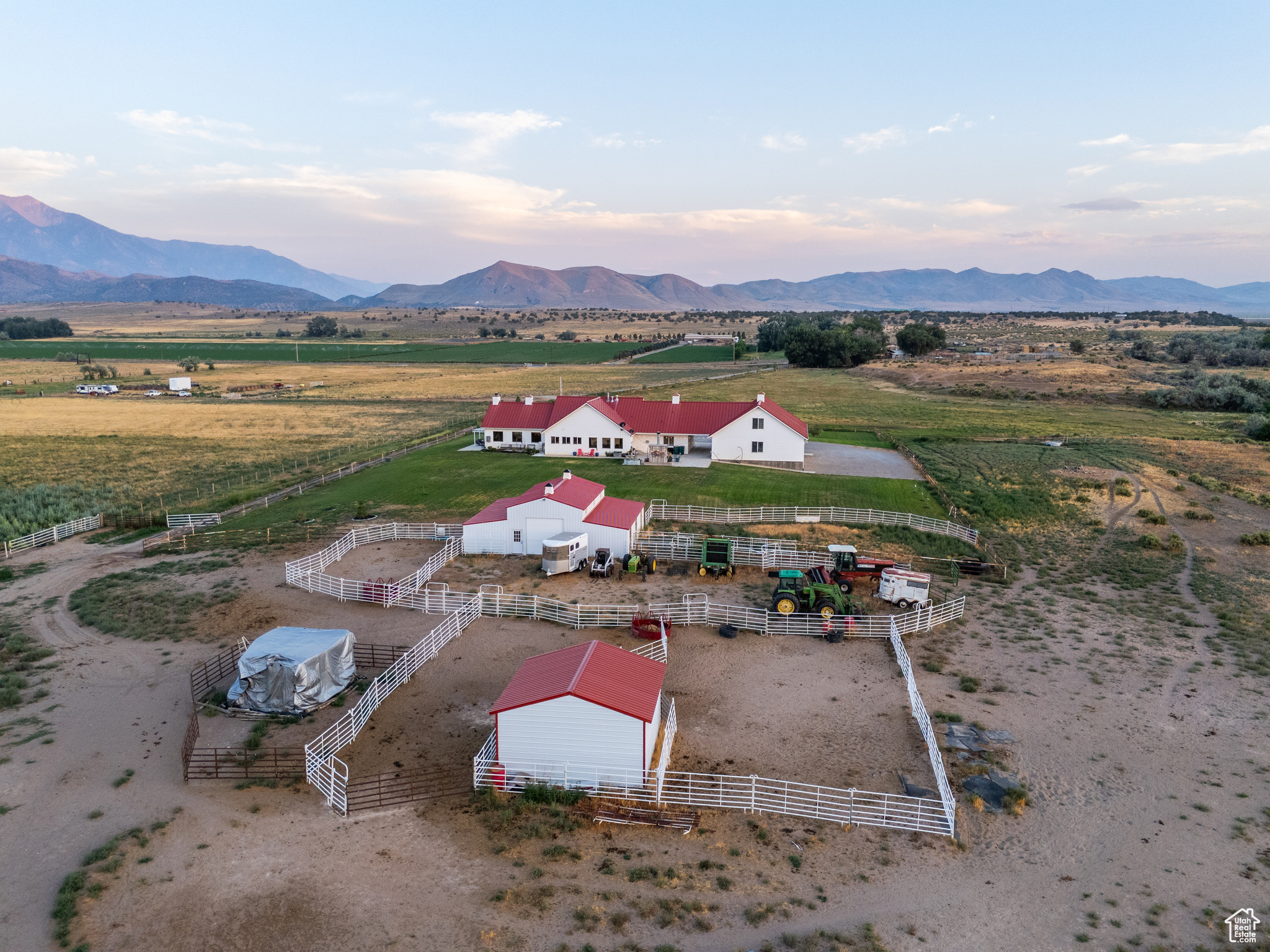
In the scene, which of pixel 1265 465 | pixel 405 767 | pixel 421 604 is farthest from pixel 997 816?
pixel 1265 465

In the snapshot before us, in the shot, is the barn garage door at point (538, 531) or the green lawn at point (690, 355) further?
the green lawn at point (690, 355)

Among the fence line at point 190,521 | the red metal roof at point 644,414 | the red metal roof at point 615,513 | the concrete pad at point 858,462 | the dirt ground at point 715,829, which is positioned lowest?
the dirt ground at point 715,829

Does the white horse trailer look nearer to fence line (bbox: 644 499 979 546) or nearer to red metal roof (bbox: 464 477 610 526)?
red metal roof (bbox: 464 477 610 526)

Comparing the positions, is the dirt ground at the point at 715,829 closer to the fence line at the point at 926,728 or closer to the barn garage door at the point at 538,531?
the fence line at the point at 926,728

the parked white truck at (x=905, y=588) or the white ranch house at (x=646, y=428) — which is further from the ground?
the white ranch house at (x=646, y=428)

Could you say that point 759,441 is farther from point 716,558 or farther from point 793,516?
point 716,558

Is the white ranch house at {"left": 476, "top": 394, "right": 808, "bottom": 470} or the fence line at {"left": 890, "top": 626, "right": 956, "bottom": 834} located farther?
the white ranch house at {"left": 476, "top": 394, "right": 808, "bottom": 470}

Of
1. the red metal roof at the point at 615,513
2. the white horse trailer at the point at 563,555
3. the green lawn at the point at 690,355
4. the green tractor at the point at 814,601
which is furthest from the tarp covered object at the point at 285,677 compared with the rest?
the green lawn at the point at 690,355

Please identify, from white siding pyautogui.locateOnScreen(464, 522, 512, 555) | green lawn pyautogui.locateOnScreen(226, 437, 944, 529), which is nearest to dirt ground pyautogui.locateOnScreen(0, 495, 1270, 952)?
white siding pyautogui.locateOnScreen(464, 522, 512, 555)
